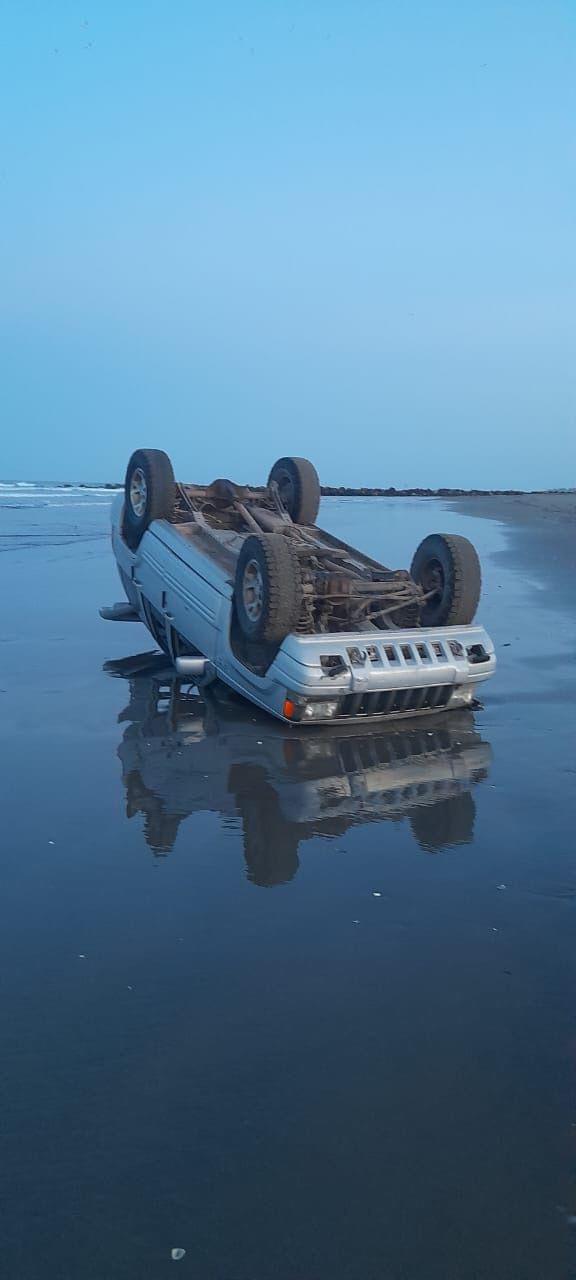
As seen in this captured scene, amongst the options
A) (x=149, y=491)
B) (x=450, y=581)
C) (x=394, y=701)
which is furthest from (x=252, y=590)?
(x=149, y=491)

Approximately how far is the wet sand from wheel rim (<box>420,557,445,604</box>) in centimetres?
138

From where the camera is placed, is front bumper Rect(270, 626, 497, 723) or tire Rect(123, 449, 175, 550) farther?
tire Rect(123, 449, 175, 550)

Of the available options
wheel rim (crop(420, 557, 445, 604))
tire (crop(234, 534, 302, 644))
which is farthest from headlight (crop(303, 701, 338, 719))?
wheel rim (crop(420, 557, 445, 604))

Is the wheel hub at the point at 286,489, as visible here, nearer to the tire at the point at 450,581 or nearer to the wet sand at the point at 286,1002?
the tire at the point at 450,581

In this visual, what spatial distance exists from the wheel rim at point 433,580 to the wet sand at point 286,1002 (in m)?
1.38

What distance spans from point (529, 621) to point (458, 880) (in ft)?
23.8

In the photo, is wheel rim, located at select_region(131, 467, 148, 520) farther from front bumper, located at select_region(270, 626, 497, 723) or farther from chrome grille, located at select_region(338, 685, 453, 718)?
chrome grille, located at select_region(338, 685, 453, 718)

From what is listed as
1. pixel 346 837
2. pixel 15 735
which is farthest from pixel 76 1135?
pixel 15 735

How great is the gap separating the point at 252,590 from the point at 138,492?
2.66 meters

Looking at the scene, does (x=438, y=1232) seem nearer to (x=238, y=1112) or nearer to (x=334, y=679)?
(x=238, y=1112)

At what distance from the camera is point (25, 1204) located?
2.35 m

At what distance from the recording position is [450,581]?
7.54 m

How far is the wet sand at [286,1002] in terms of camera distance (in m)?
2.30

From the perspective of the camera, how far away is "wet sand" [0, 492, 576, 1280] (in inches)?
90.7
